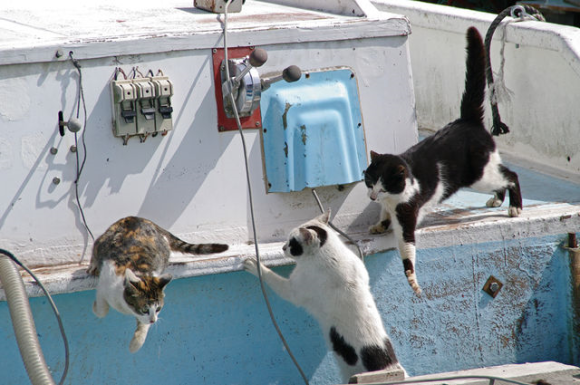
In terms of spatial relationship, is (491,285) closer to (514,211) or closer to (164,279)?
(514,211)

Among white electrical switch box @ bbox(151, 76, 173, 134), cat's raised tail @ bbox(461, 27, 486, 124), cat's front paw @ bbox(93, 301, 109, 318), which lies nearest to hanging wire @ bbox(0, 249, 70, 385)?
cat's front paw @ bbox(93, 301, 109, 318)

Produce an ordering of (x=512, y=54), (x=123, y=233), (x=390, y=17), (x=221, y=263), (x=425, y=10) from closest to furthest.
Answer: (x=123, y=233)
(x=221, y=263)
(x=390, y=17)
(x=512, y=54)
(x=425, y=10)

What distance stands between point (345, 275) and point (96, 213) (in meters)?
1.25

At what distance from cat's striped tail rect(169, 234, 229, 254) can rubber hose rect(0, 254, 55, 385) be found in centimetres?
74

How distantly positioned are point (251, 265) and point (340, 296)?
47cm

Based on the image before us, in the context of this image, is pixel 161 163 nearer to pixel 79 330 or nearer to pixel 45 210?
pixel 45 210

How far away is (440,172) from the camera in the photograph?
4.20 metres

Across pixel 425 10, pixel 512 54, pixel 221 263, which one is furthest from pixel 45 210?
pixel 425 10

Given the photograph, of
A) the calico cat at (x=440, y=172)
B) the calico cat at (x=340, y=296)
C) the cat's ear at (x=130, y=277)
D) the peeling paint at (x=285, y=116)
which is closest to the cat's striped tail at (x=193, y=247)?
the calico cat at (x=340, y=296)

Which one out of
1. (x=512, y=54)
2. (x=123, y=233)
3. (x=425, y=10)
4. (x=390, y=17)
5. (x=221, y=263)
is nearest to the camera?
(x=123, y=233)

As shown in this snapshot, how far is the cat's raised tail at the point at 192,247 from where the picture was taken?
12.4ft

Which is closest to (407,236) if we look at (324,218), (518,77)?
(324,218)

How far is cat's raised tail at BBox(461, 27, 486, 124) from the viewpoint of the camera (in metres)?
4.41

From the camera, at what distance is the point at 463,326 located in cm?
439
